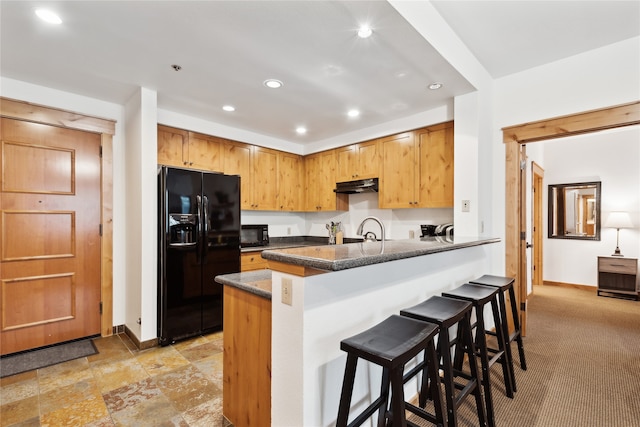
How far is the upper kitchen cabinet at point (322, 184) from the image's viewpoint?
15.0 feet

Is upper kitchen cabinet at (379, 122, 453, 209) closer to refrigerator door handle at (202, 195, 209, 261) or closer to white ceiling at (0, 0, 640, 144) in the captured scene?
white ceiling at (0, 0, 640, 144)

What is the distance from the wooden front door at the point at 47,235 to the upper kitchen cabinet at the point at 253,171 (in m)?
1.46

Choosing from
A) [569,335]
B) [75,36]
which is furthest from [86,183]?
[569,335]

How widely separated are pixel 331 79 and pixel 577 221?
5371 mm

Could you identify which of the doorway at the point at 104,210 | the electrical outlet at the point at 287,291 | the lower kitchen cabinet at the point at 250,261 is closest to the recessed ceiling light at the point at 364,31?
the electrical outlet at the point at 287,291

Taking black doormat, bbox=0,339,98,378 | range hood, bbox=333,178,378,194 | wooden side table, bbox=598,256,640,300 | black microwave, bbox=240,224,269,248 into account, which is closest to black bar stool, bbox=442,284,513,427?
range hood, bbox=333,178,378,194

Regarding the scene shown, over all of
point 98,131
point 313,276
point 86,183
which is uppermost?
point 98,131

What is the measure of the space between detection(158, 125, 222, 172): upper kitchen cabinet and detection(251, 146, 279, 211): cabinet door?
572 mm

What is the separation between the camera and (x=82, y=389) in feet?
7.20

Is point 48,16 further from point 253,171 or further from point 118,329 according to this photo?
point 118,329

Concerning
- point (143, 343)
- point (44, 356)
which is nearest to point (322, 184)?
point (143, 343)

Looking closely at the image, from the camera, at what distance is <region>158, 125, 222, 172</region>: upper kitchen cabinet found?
342 centimetres

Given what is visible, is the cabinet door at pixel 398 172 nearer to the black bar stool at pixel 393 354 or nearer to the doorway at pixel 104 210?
the black bar stool at pixel 393 354

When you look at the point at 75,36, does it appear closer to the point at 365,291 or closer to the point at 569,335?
the point at 365,291
